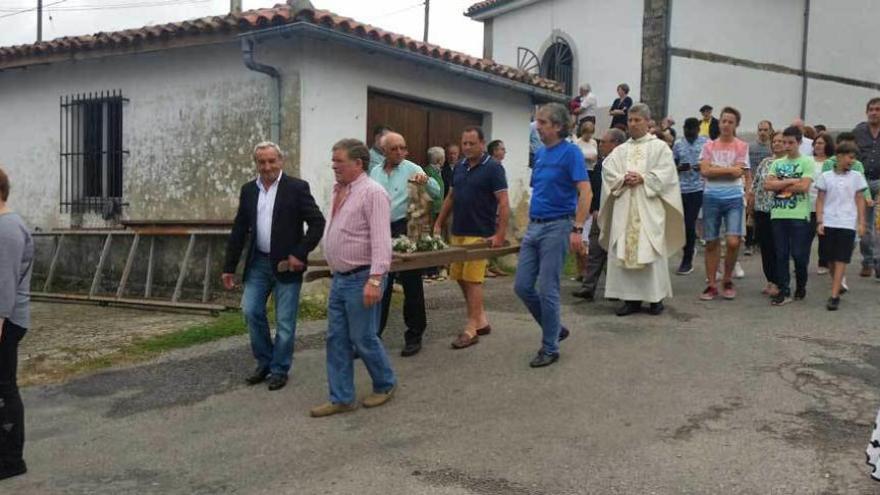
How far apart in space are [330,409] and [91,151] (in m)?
7.53

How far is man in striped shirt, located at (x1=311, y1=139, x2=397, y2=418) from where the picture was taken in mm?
4742

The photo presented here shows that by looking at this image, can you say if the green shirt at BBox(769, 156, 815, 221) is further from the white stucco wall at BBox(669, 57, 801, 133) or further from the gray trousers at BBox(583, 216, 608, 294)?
the white stucco wall at BBox(669, 57, 801, 133)

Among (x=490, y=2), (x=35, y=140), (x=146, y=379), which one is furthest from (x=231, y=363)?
(x=490, y=2)

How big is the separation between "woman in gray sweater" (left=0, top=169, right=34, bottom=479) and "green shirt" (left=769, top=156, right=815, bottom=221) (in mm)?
6616

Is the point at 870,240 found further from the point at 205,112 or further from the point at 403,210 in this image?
the point at 205,112

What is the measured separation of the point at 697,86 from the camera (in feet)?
51.2

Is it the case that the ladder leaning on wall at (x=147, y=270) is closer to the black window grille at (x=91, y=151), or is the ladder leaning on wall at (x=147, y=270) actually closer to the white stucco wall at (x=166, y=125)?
the white stucco wall at (x=166, y=125)

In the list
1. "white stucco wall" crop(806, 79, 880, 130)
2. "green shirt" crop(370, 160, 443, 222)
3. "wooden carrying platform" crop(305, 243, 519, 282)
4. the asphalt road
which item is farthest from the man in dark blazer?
"white stucco wall" crop(806, 79, 880, 130)

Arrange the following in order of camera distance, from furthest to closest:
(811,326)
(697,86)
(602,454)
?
(697,86) → (811,326) → (602,454)

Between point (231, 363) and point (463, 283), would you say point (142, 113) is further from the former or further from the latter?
point (463, 283)

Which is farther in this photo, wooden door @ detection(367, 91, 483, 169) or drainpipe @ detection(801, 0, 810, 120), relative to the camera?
drainpipe @ detection(801, 0, 810, 120)

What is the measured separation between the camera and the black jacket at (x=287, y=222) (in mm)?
5441

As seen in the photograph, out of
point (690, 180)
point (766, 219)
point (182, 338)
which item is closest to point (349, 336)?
point (182, 338)

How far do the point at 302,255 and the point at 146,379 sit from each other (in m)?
1.85
